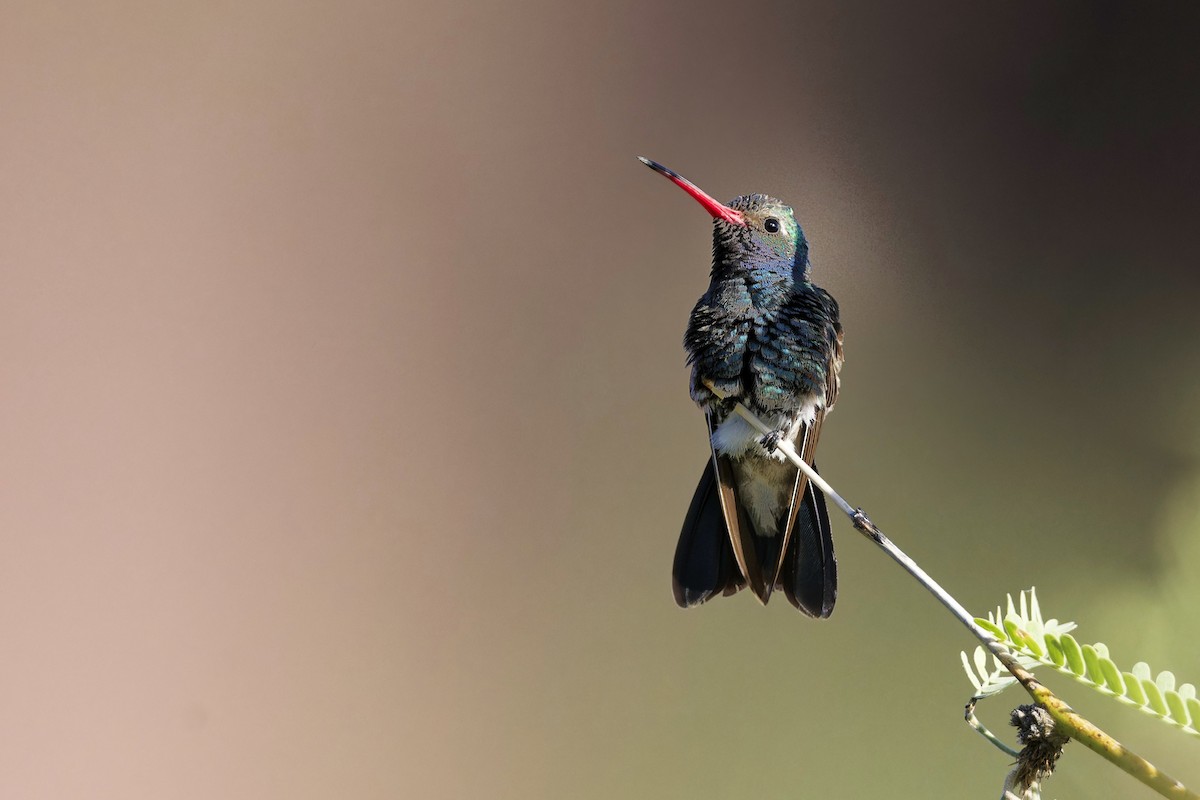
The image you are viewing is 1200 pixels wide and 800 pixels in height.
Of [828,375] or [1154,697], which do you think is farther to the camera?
[828,375]

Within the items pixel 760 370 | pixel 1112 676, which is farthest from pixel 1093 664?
pixel 760 370

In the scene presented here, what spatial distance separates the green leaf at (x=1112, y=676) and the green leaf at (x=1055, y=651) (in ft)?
0.04

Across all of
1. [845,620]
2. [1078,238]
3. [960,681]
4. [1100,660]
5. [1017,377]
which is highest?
[1078,238]

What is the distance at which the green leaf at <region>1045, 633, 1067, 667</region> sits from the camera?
Result: 11.1 inches

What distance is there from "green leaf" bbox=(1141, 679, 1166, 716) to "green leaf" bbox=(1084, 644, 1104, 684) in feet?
0.04

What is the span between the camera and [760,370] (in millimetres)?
745

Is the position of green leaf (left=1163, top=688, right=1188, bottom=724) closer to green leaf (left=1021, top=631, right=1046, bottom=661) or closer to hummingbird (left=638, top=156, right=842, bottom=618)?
green leaf (left=1021, top=631, right=1046, bottom=661)

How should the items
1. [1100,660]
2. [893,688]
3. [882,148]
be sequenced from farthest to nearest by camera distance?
[893,688] → [882,148] → [1100,660]

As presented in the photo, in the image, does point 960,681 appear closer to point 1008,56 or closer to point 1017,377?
point 1017,377

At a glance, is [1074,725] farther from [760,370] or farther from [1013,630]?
[760,370]

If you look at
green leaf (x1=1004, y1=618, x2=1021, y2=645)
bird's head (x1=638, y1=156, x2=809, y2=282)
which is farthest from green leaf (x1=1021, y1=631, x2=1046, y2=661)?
bird's head (x1=638, y1=156, x2=809, y2=282)

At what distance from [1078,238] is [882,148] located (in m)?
0.36

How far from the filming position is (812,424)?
0.78 m

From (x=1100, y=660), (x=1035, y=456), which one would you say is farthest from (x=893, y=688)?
(x=1100, y=660)
